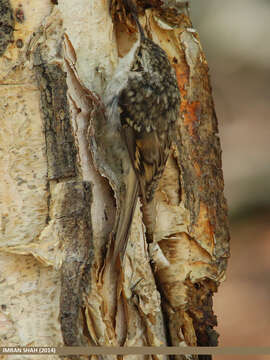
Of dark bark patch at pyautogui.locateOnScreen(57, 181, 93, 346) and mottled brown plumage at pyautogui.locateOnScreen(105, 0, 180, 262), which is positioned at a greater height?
mottled brown plumage at pyautogui.locateOnScreen(105, 0, 180, 262)

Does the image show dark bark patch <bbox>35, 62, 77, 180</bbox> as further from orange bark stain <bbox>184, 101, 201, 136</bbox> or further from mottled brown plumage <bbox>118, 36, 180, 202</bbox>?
orange bark stain <bbox>184, 101, 201, 136</bbox>

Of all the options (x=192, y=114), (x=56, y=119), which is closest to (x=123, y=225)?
(x=56, y=119)

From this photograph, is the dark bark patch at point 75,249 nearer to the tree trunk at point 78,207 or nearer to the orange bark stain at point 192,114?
the tree trunk at point 78,207

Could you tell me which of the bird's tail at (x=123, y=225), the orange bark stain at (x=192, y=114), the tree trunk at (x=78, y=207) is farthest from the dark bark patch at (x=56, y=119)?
the orange bark stain at (x=192, y=114)

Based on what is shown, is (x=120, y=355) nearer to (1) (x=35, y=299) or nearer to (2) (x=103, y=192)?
(1) (x=35, y=299)

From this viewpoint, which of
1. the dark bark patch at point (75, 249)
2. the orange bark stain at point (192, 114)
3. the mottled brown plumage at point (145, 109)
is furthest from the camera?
the orange bark stain at point (192, 114)

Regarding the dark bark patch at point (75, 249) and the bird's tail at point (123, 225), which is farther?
the bird's tail at point (123, 225)

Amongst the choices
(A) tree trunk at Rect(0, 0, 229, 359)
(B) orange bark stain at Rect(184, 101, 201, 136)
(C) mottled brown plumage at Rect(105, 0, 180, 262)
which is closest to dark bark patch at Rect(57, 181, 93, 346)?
(A) tree trunk at Rect(0, 0, 229, 359)

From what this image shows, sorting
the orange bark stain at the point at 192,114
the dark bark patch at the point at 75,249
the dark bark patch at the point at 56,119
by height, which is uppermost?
the orange bark stain at the point at 192,114

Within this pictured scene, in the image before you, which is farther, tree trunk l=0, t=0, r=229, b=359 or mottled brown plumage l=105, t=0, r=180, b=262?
mottled brown plumage l=105, t=0, r=180, b=262
